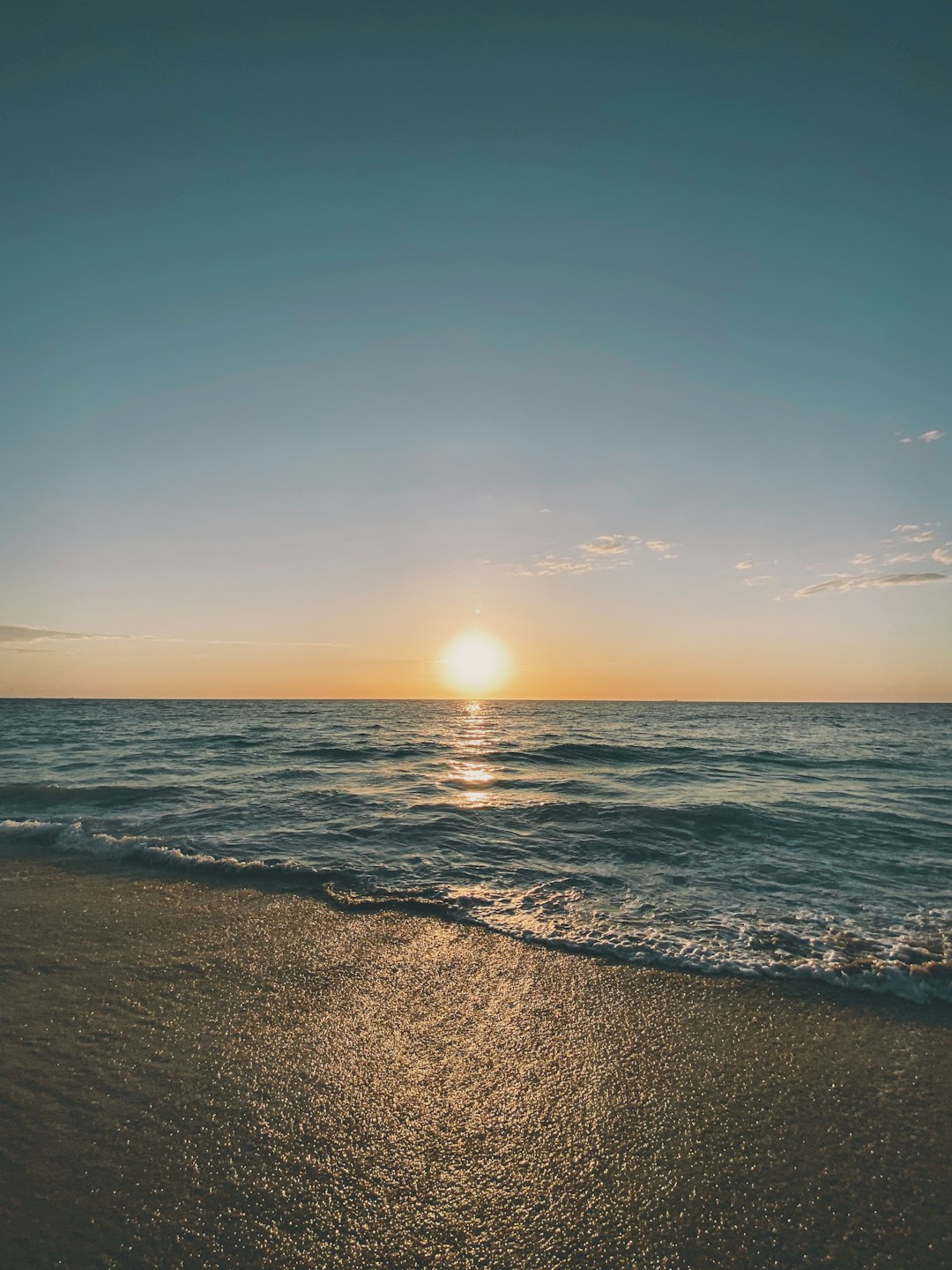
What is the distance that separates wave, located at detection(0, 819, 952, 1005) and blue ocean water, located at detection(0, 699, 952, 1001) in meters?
0.03

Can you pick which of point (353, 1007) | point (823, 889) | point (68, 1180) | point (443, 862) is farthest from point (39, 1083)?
point (823, 889)

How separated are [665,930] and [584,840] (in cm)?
480

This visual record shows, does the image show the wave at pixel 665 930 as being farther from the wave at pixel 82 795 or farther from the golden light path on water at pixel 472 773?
the golden light path on water at pixel 472 773

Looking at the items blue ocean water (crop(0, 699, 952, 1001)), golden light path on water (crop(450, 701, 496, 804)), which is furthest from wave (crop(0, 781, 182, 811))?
golden light path on water (crop(450, 701, 496, 804))

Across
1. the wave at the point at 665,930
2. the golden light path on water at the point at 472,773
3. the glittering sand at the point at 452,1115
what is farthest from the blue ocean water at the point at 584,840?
the glittering sand at the point at 452,1115

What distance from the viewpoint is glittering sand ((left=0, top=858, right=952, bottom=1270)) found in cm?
296

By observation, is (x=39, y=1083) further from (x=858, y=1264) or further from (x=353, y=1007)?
(x=858, y=1264)

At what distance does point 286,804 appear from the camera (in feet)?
46.7

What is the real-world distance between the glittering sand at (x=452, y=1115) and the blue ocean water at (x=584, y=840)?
129 cm

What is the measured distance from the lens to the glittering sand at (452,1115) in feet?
9.71

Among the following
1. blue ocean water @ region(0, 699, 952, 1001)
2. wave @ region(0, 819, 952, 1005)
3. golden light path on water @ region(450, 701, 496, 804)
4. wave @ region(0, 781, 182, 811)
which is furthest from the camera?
golden light path on water @ region(450, 701, 496, 804)

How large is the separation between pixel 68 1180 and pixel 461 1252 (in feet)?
7.05

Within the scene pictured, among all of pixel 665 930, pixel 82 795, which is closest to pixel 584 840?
pixel 665 930

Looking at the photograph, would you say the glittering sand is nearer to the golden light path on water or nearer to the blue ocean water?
the blue ocean water
